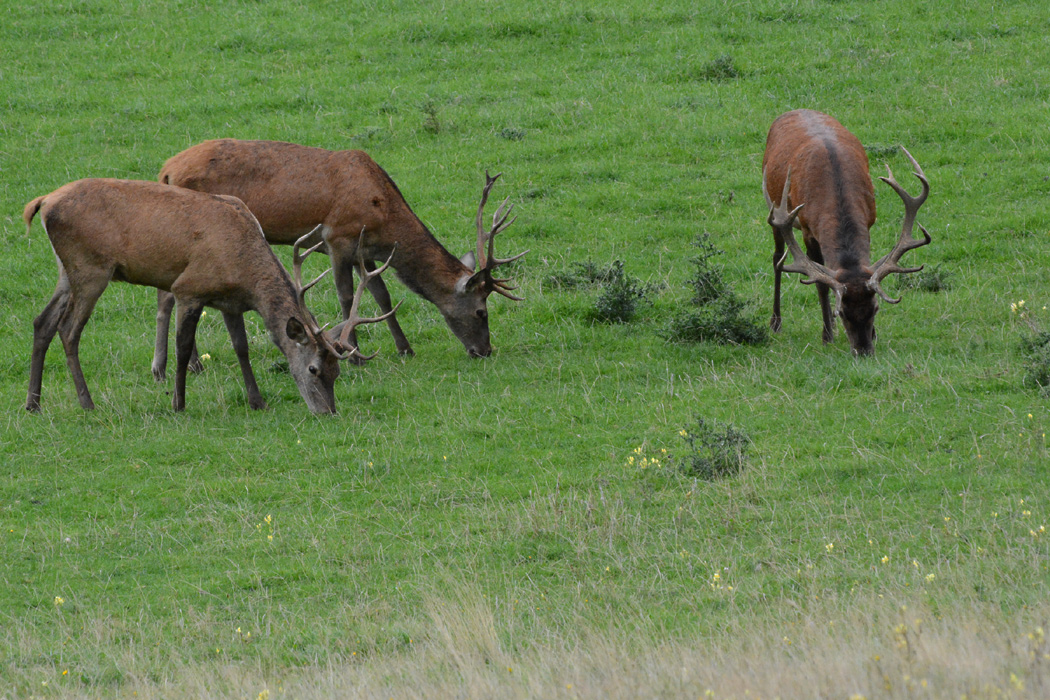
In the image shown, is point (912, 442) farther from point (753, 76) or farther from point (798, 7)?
point (798, 7)

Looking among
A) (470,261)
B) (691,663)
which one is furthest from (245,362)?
(691,663)

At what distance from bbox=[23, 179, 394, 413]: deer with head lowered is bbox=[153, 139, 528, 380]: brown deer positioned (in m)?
1.56

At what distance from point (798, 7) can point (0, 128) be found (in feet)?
41.7

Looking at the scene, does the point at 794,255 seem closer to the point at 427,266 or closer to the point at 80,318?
the point at 427,266

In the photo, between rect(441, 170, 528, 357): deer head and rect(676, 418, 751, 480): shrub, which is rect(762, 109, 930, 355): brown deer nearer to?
rect(676, 418, 751, 480): shrub

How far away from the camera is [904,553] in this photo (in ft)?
22.9

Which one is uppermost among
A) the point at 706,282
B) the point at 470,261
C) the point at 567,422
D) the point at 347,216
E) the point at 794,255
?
the point at 347,216

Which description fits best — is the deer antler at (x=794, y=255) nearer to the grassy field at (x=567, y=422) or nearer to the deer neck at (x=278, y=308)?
the grassy field at (x=567, y=422)

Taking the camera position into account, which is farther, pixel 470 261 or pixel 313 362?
pixel 470 261

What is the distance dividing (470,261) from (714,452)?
15.9 feet

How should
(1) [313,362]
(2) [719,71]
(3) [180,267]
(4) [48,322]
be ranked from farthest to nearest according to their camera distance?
(2) [719,71]
(4) [48,322]
(3) [180,267]
(1) [313,362]

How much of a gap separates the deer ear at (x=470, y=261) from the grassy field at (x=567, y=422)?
778mm

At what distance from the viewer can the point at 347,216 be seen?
40.8 ft

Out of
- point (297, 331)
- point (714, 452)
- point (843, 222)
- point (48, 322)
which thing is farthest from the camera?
point (843, 222)
